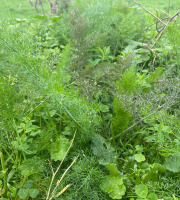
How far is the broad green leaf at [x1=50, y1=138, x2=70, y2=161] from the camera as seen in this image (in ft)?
3.03

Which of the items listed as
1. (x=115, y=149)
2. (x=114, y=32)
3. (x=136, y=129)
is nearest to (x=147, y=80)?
(x=136, y=129)

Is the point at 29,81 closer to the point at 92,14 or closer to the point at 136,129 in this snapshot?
the point at 136,129

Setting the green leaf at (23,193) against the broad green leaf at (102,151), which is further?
the broad green leaf at (102,151)

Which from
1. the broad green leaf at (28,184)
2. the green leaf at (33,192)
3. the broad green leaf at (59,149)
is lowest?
the green leaf at (33,192)

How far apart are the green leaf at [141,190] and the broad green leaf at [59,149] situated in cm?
31

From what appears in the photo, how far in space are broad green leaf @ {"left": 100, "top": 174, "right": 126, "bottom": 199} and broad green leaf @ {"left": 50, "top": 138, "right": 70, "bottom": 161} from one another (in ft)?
0.64

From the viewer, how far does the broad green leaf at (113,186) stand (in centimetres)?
83

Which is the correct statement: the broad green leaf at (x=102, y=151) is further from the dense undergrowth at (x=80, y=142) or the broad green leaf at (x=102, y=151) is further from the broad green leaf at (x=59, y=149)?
the broad green leaf at (x=59, y=149)

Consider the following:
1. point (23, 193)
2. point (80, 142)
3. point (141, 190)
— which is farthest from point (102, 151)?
point (23, 193)

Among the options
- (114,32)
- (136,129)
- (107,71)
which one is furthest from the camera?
(114,32)

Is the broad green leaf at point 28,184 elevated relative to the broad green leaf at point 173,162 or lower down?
lower down

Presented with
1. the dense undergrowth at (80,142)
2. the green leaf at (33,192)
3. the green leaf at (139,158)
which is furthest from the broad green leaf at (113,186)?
the green leaf at (33,192)

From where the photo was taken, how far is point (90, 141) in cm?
105

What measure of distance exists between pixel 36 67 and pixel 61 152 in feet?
1.19
